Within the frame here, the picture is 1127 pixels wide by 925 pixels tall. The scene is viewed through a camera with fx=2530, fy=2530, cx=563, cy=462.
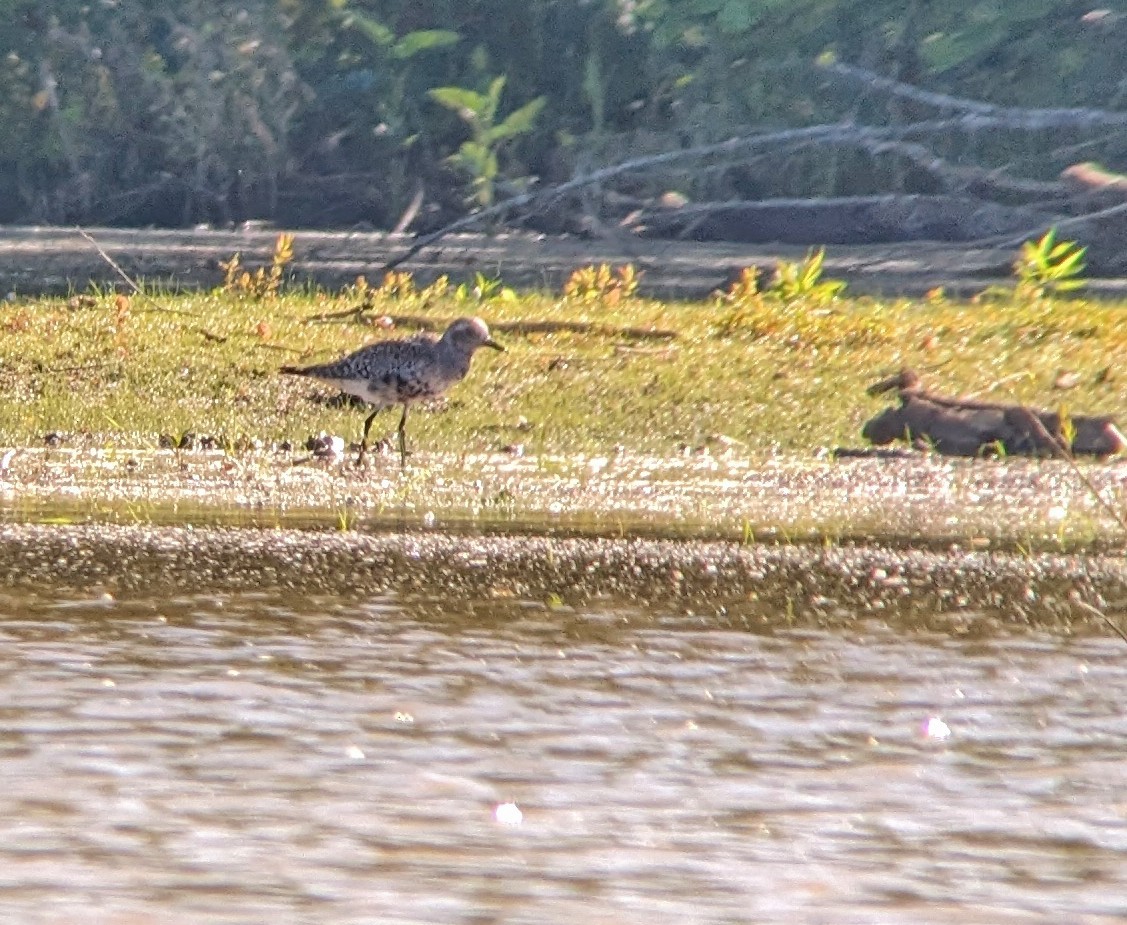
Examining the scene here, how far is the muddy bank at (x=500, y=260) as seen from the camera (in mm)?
18547

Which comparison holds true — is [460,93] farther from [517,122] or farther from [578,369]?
[578,369]

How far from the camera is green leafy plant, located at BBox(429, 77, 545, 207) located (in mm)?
23281

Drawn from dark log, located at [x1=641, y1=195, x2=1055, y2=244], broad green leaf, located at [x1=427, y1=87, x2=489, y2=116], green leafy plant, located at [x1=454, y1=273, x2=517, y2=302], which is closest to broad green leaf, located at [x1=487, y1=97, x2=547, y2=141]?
broad green leaf, located at [x1=427, y1=87, x2=489, y2=116]

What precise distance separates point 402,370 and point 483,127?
12.6m

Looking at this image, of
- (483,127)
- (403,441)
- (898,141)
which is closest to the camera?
(403,441)

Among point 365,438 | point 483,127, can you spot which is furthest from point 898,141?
point 365,438

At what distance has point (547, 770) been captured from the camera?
15.1 ft

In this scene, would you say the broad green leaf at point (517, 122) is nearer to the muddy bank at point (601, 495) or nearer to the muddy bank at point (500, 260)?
the muddy bank at point (500, 260)

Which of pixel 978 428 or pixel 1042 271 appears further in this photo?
pixel 1042 271

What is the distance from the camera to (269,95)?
25.1 metres

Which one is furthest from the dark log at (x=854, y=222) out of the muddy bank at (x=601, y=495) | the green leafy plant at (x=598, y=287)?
the muddy bank at (x=601, y=495)

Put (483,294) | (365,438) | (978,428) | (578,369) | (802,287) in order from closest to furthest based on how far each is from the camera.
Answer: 1. (978,428)
2. (365,438)
3. (578,369)
4. (802,287)
5. (483,294)

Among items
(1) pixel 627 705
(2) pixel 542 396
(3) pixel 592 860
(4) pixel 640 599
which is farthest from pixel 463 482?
(3) pixel 592 860

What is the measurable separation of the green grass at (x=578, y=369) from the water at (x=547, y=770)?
5.61 meters
